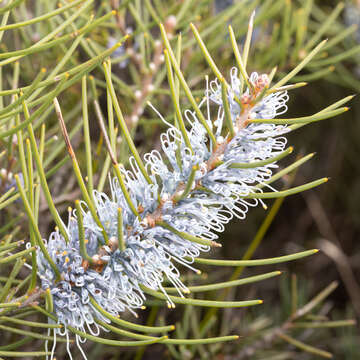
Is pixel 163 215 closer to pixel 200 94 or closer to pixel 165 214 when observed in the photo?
pixel 165 214

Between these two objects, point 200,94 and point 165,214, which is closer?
point 165,214

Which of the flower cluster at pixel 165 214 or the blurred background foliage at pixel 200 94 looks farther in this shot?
the blurred background foliage at pixel 200 94

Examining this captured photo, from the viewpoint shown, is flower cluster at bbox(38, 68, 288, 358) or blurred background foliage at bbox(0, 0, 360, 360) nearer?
flower cluster at bbox(38, 68, 288, 358)

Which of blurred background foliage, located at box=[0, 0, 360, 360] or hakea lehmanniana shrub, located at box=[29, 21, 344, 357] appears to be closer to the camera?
hakea lehmanniana shrub, located at box=[29, 21, 344, 357]

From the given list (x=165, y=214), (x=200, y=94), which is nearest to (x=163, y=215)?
(x=165, y=214)

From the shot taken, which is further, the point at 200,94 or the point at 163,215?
the point at 200,94

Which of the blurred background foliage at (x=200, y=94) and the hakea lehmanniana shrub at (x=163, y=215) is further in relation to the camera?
the blurred background foliage at (x=200, y=94)

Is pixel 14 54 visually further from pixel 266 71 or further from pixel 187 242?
pixel 266 71

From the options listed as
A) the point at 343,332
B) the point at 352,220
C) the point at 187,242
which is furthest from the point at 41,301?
the point at 352,220
